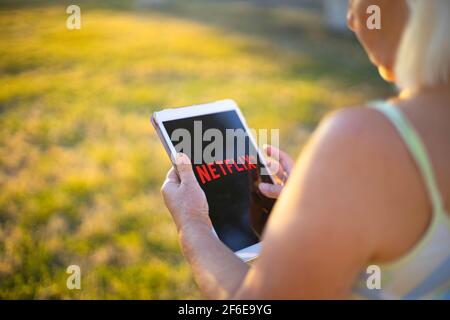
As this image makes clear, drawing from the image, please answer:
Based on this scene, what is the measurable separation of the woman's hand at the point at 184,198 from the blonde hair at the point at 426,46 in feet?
1.75

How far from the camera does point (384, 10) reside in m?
0.85

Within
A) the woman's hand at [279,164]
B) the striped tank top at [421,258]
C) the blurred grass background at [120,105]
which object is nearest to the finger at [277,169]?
the woman's hand at [279,164]

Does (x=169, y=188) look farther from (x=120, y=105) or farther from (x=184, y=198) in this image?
(x=120, y=105)

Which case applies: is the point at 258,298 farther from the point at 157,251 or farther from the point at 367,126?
the point at 157,251

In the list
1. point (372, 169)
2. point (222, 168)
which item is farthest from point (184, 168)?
point (372, 169)

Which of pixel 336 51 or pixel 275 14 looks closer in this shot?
pixel 336 51

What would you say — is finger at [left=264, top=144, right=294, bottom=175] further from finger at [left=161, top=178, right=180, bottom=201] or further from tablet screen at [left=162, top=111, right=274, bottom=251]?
finger at [left=161, top=178, right=180, bottom=201]

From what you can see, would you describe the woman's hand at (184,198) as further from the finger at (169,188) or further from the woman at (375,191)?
the woman at (375,191)

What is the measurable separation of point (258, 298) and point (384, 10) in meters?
0.53

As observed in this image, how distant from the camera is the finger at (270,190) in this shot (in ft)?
4.44

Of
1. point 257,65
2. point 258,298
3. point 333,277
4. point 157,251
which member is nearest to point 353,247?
point 333,277

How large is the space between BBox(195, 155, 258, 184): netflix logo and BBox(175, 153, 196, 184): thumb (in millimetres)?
124

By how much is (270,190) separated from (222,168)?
0.48 feet
